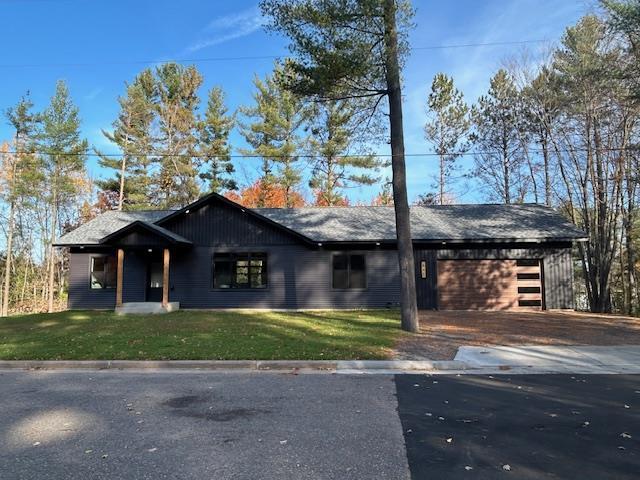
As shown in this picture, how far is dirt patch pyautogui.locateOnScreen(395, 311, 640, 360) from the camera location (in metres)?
9.88

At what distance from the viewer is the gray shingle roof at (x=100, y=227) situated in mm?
Result: 19250

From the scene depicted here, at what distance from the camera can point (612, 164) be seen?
2153cm

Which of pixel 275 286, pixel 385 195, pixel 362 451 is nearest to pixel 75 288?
pixel 275 286

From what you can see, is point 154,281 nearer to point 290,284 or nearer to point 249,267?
point 249,267

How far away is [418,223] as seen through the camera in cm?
2002

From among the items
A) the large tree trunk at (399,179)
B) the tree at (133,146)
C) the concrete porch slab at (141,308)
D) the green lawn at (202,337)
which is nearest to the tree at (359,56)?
the large tree trunk at (399,179)

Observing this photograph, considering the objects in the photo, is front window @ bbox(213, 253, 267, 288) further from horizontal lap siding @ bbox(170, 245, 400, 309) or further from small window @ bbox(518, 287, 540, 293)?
small window @ bbox(518, 287, 540, 293)

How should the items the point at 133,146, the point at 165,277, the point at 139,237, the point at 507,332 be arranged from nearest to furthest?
the point at 507,332 < the point at 165,277 < the point at 139,237 < the point at 133,146

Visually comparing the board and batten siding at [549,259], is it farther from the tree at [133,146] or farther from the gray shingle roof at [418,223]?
the tree at [133,146]

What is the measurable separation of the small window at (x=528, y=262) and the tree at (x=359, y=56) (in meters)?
8.47

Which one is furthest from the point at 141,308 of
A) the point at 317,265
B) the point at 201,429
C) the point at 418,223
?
the point at 201,429

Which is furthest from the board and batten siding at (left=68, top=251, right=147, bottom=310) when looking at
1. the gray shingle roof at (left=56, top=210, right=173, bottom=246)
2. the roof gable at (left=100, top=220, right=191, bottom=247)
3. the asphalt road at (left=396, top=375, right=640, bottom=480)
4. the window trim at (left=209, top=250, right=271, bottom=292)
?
the asphalt road at (left=396, top=375, right=640, bottom=480)

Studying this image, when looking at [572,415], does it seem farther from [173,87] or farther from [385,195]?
[173,87]

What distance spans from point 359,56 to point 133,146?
25.1 meters
